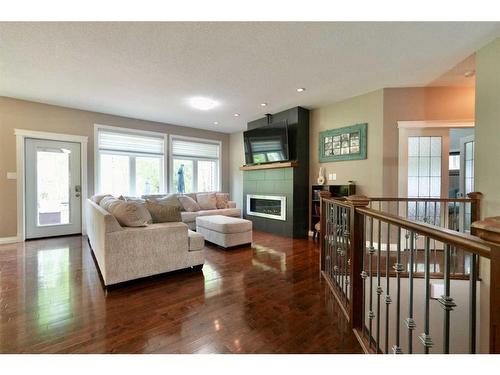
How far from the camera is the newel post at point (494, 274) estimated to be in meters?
0.72

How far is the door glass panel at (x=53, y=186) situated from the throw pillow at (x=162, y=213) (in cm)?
299

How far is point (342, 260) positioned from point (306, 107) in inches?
136

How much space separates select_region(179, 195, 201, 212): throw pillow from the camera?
564cm

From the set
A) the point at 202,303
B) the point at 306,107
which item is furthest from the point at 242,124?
the point at 202,303

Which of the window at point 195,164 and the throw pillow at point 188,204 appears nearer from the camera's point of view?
the throw pillow at point 188,204

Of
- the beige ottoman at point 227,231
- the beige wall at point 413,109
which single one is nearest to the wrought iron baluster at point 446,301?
the beige ottoman at point 227,231

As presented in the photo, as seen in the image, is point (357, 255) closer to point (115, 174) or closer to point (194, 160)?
point (115, 174)

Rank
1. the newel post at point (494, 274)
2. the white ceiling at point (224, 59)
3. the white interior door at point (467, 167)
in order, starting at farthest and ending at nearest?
the white interior door at point (467, 167) → the white ceiling at point (224, 59) → the newel post at point (494, 274)

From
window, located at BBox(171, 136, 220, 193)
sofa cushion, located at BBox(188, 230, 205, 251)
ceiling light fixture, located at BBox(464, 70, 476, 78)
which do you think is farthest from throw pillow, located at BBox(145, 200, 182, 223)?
ceiling light fixture, located at BBox(464, 70, 476, 78)

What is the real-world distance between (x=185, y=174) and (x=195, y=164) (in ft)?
1.35

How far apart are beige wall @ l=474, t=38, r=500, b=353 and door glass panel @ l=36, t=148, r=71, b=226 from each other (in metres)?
6.55

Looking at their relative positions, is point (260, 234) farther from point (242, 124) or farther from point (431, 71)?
point (431, 71)

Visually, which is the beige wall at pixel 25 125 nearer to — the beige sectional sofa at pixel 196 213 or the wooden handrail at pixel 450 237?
the beige sectional sofa at pixel 196 213

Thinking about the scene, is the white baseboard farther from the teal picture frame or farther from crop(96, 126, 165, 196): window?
the teal picture frame
